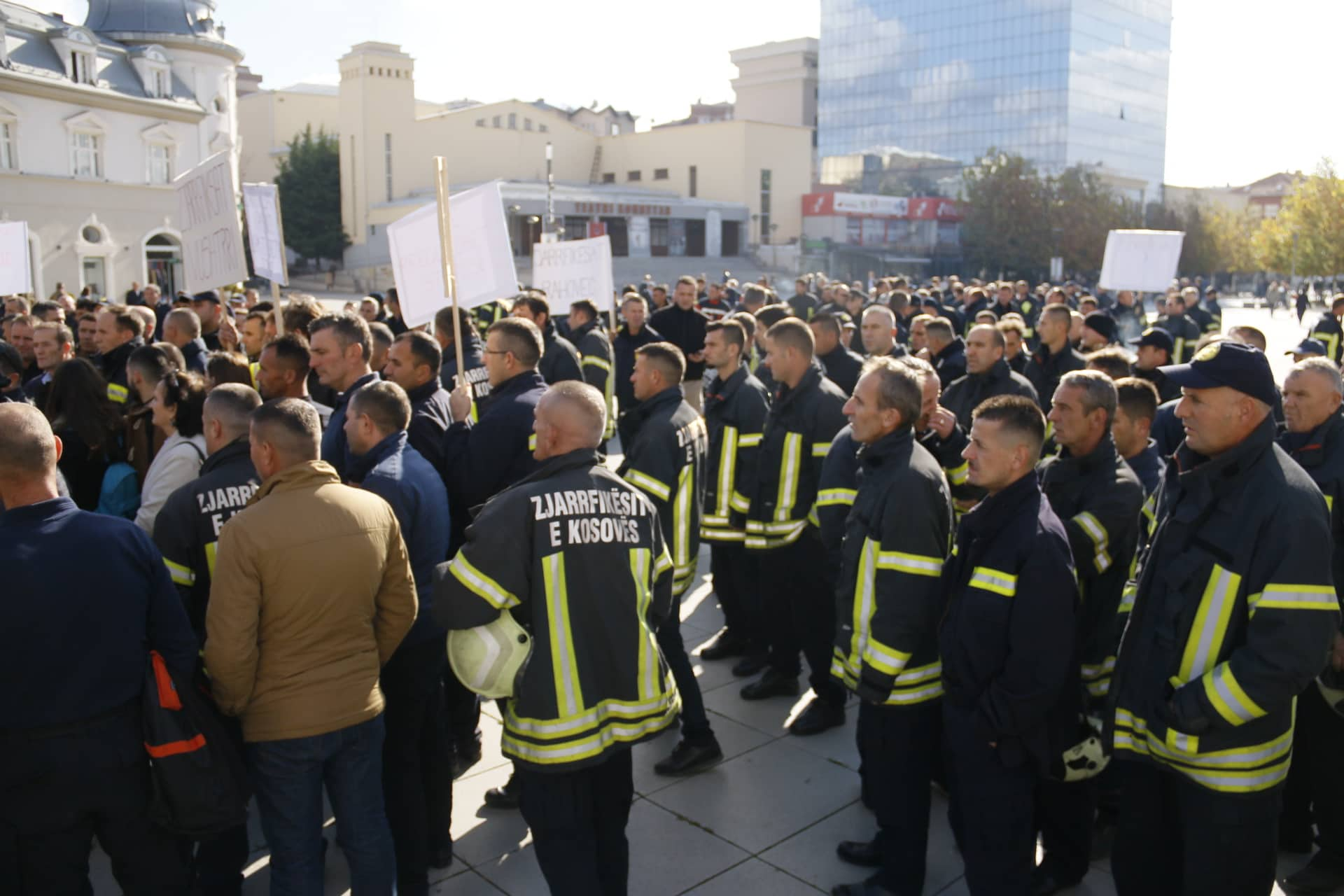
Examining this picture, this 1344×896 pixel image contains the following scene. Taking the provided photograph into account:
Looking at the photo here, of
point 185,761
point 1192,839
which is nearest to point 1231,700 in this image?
point 1192,839

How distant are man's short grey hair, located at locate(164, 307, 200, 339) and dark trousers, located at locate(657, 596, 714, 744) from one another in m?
4.57

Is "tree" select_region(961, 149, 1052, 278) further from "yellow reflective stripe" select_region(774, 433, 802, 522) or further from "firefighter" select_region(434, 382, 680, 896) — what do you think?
"firefighter" select_region(434, 382, 680, 896)

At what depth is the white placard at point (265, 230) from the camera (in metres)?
7.80

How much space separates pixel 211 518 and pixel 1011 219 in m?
61.7

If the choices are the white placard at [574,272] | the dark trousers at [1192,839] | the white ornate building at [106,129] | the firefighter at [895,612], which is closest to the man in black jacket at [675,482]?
the firefighter at [895,612]

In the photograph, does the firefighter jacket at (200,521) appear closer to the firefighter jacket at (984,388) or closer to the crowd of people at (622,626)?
the crowd of people at (622,626)

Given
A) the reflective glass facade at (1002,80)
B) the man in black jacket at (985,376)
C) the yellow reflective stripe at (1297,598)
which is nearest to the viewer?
the yellow reflective stripe at (1297,598)

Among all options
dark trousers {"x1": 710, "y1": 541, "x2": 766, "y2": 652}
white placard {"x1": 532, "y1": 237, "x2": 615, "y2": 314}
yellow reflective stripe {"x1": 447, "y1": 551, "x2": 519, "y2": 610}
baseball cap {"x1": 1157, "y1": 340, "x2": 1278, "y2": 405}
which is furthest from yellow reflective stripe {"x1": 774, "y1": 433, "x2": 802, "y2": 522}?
white placard {"x1": 532, "y1": 237, "x2": 615, "y2": 314}

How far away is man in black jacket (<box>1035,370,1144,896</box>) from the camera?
399 cm

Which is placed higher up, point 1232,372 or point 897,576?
point 1232,372

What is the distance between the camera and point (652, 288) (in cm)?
1988

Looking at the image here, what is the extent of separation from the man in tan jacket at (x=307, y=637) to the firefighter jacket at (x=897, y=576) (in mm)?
1707

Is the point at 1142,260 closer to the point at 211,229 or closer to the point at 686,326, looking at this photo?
the point at 686,326

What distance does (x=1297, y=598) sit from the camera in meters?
2.88
